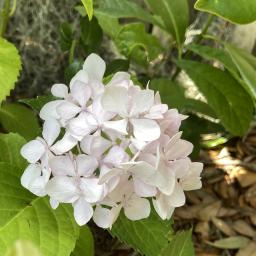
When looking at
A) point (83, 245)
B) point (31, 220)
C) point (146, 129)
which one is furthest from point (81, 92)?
point (83, 245)

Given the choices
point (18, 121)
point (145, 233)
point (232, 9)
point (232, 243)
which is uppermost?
point (232, 9)

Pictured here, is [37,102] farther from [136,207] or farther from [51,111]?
[136,207]

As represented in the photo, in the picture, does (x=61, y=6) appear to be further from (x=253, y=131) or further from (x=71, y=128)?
(x=71, y=128)

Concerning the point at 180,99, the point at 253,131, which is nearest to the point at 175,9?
the point at 180,99

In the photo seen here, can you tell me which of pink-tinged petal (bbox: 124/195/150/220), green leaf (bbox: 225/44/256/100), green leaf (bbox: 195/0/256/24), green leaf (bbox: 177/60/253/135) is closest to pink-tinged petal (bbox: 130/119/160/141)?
pink-tinged petal (bbox: 124/195/150/220)

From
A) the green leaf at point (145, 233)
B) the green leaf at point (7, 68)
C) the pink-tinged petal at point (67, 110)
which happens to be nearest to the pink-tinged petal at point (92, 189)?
the pink-tinged petal at point (67, 110)

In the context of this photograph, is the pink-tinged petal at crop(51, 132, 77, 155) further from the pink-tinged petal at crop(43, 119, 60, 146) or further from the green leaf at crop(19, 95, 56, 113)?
the green leaf at crop(19, 95, 56, 113)
